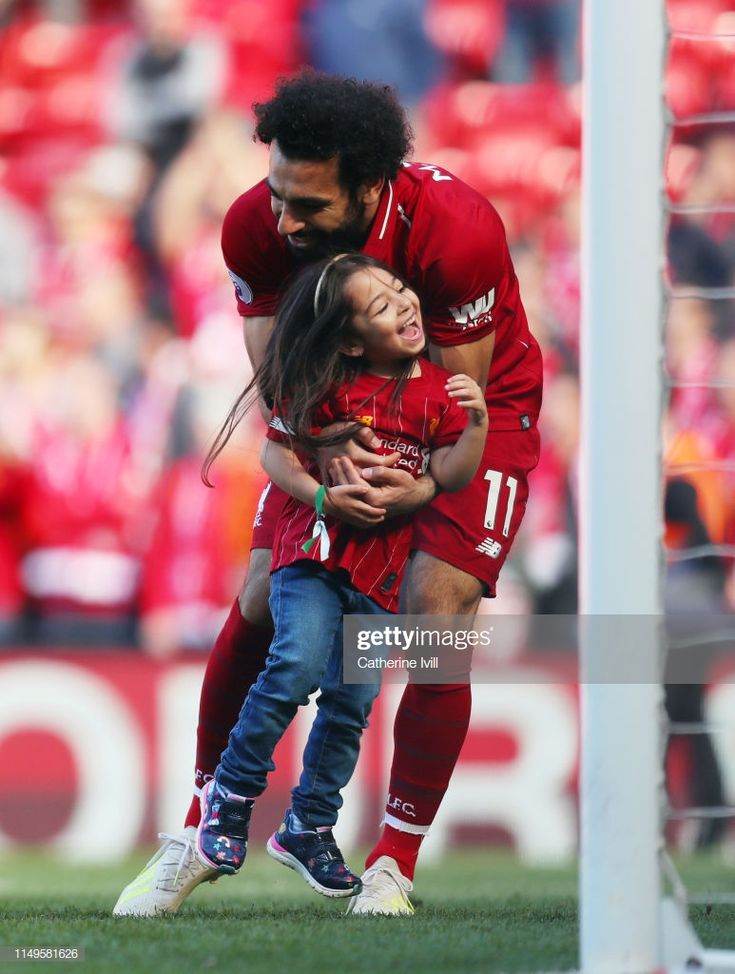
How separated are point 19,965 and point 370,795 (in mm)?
3065

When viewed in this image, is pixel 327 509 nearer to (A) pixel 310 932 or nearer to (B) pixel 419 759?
(B) pixel 419 759

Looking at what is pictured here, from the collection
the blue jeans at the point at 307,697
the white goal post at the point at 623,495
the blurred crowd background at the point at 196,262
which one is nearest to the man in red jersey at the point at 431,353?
the blue jeans at the point at 307,697

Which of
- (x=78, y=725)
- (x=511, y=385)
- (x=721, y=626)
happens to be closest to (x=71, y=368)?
(x=78, y=725)

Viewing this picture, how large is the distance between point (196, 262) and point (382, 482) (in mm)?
3972

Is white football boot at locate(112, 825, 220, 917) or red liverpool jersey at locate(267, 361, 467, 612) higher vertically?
red liverpool jersey at locate(267, 361, 467, 612)

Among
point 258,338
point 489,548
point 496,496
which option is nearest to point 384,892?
point 489,548

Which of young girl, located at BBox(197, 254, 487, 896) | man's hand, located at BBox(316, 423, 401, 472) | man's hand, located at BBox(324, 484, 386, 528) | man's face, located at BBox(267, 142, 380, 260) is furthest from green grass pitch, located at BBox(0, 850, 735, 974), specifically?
man's face, located at BBox(267, 142, 380, 260)

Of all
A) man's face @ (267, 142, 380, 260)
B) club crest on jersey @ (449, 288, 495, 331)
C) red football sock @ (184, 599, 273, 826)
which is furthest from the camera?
red football sock @ (184, 599, 273, 826)

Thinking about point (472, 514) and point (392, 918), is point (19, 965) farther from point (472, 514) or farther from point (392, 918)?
point (472, 514)

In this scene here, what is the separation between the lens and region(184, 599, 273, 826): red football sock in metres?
3.25

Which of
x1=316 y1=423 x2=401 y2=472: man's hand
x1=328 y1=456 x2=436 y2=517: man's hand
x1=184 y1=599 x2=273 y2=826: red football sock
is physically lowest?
x1=184 y1=599 x2=273 y2=826: red football sock

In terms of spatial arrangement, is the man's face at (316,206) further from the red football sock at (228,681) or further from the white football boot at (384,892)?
the white football boot at (384,892)

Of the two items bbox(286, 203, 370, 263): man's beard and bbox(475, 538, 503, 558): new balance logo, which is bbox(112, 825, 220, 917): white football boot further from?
bbox(286, 203, 370, 263): man's beard

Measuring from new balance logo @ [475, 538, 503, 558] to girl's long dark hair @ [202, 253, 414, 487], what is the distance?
14.4 inches
